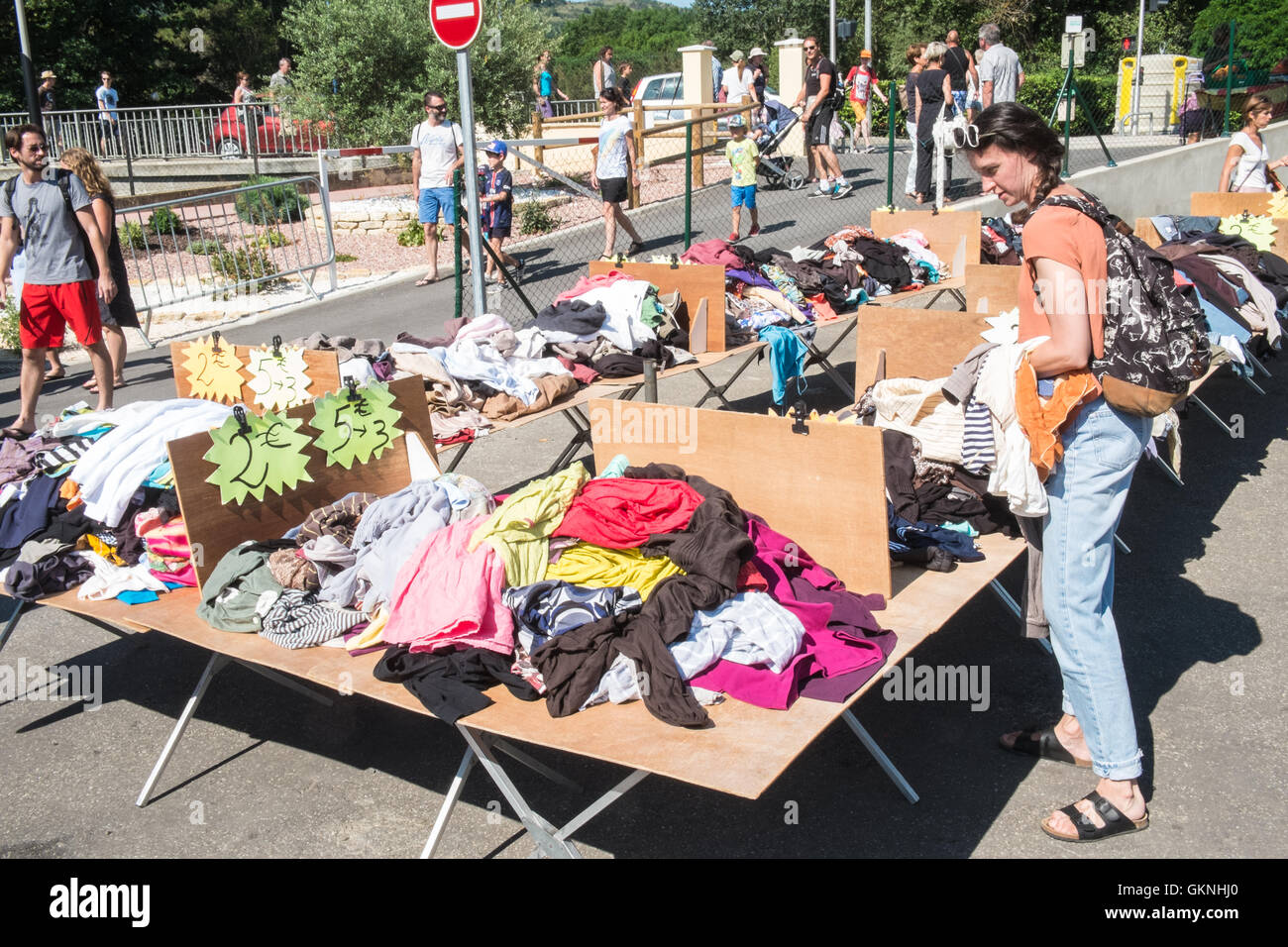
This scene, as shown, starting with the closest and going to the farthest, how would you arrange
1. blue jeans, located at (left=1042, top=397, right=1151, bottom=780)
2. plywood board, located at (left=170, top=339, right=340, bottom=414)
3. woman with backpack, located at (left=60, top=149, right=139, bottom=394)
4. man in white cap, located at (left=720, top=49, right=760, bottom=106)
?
blue jeans, located at (left=1042, top=397, right=1151, bottom=780) → plywood board, located at (left=170, top=339, right=340, bottom=414) → woman with backpack, located at (left=60, top=149, right=139, bottom=394) → man in white cap, located at (left=720, top=49, right=760, bottom=106)

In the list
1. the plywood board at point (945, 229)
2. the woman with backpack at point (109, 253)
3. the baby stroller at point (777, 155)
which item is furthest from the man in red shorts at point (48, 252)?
the baby stroller at point (777, 155)

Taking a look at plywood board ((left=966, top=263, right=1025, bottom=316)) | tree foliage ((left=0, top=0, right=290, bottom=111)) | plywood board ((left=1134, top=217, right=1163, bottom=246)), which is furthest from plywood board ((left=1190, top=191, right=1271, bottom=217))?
tree foliage ((left=0, top=0, right=290, bottom=111))

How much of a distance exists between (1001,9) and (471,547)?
134 ft

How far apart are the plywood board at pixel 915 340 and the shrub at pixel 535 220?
1039 centimetres

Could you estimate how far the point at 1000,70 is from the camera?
14062 mm

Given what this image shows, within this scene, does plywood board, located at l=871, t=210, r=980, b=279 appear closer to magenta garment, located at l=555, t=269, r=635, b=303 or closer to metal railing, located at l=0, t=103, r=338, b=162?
magenta garment, located at l=555, t=269, r=635, b=303

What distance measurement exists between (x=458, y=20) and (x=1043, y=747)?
19.7ft

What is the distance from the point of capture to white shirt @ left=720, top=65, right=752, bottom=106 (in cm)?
2021

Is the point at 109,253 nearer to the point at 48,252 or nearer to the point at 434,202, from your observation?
the point at 48,252

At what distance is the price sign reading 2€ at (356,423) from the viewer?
4477 millimetres

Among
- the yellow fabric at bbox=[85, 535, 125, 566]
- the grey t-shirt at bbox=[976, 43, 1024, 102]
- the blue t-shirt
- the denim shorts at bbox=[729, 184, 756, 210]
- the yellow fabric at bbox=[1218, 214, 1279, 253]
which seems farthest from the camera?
the grey t-shirt at bbox=[976, 43, 1024, 102]

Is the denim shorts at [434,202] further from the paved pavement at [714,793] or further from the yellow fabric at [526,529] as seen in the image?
the yellow fabric at [526,529]

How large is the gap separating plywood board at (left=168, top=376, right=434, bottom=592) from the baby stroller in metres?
12.2
